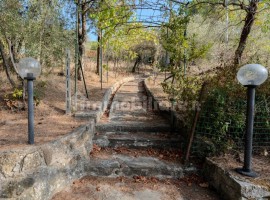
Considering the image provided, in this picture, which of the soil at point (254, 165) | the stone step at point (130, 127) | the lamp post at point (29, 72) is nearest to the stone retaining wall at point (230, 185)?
the soil at point (254, 165)

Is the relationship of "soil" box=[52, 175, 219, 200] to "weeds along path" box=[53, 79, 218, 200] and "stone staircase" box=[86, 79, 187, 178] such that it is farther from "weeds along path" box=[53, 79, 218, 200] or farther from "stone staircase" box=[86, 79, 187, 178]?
"stone staircase" box=[86, 79, 187, 178]

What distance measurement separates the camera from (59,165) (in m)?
2.84

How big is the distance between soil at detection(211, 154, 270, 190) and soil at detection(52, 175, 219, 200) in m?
0.40

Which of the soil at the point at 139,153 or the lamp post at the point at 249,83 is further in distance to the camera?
the soil at the point at 139,153

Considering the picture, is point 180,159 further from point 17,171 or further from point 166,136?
point 17,171

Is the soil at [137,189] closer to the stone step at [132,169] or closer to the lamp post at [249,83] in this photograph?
the stone step at [132,169]

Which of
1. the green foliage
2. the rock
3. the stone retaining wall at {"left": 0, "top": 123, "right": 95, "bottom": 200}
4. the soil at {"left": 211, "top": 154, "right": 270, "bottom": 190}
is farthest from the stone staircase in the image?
the green foliage

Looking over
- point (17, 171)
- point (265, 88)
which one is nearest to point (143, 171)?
point (17, 171)

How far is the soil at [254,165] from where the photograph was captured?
253cm

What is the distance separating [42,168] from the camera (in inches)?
102

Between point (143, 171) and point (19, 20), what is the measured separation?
12.9ft

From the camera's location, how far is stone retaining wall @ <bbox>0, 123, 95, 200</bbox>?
232cm

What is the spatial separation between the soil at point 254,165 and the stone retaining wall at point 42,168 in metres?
1.95

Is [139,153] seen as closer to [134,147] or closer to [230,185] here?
[134,147]
